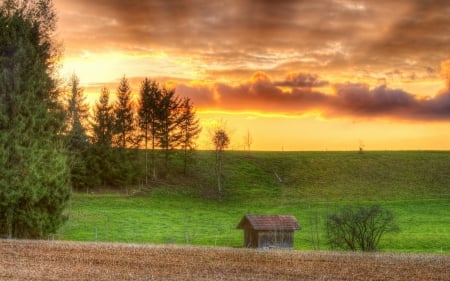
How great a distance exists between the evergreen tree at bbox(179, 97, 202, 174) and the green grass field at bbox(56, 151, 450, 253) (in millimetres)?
4837

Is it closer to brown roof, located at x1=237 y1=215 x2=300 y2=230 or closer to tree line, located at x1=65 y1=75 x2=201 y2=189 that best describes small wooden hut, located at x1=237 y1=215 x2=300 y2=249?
brown roof, located at x1=237 y1=215 x2=300 y2=230

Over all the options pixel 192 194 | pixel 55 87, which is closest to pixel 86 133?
pixel 192 194

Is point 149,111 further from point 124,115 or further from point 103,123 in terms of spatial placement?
point 103,123

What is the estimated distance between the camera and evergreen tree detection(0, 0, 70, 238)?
156 ft

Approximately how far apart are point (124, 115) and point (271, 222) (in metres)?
54.9

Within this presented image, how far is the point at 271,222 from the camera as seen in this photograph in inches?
2399

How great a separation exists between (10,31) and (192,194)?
184 ft

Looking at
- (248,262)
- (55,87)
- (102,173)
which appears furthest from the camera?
(102,173)

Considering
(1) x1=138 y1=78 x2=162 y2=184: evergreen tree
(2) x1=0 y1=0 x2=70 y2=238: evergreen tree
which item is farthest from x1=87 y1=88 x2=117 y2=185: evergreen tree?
(2) x1=0 y1=0 x2=70 y2=238: evergreen tree

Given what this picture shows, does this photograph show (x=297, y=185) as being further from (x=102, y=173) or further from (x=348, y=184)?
(x=102, y=173)

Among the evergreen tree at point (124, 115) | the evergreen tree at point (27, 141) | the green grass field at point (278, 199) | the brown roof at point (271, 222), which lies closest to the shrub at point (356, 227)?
the green grass field at point (278, 199)

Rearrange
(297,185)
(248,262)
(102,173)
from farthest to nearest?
(297,185) < (102,173) < (248,262)

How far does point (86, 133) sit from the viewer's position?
100250 millimetres

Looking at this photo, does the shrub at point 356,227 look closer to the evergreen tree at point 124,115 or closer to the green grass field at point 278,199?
the green grass field at point 278,199
